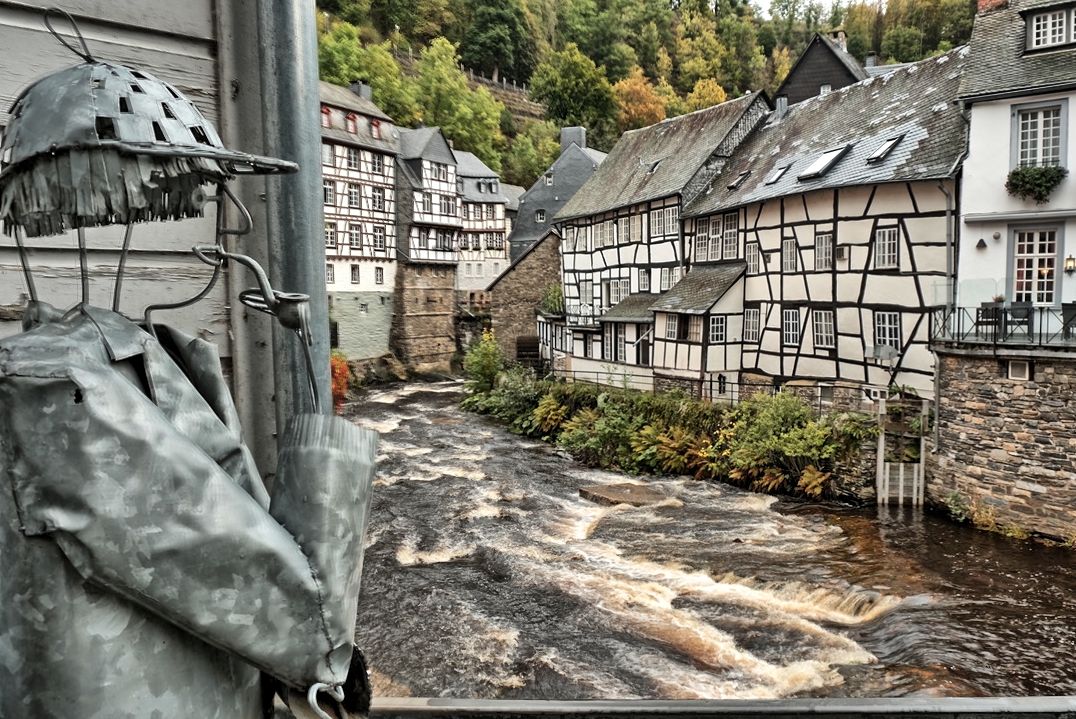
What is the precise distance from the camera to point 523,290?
3366cm

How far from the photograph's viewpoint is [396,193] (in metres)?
36.6

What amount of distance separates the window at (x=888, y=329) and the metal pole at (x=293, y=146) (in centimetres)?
1673

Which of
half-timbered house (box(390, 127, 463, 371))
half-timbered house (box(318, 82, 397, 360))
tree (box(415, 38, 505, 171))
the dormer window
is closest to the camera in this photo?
the dormer window

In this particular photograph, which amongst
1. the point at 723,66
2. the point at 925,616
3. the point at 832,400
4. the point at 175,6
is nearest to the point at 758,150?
the point at 832,400

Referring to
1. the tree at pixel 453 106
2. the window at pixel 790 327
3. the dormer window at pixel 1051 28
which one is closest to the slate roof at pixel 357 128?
the tree at pixel 453 106

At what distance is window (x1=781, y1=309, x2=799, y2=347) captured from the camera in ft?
62.5

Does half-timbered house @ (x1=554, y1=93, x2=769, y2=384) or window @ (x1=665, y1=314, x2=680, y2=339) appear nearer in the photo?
window @ (x1=665, y1=314, x2=680, y2=339)

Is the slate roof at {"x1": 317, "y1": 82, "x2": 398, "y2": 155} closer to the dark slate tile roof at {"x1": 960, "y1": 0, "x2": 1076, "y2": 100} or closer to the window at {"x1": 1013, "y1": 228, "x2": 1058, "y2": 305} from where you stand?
the dark slate tile roof at {"x1": 960, "y1": 0, "x2": 1076, "y2": 100}

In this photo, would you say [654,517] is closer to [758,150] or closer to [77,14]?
[758,150]

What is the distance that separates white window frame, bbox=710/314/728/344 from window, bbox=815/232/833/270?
9.27 ft

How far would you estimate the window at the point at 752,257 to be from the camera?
2033 centimetres

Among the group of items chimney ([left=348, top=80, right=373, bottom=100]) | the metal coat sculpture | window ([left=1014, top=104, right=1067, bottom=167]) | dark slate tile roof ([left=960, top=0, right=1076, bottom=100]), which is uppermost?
chimney ([left=348, top=80, right=373, bottom=100])

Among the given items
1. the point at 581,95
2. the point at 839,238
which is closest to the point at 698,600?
the point at 839,238

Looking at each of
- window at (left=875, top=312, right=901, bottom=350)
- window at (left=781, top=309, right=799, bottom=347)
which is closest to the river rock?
window at (left=781, top=309, right=799, bottom=347)
